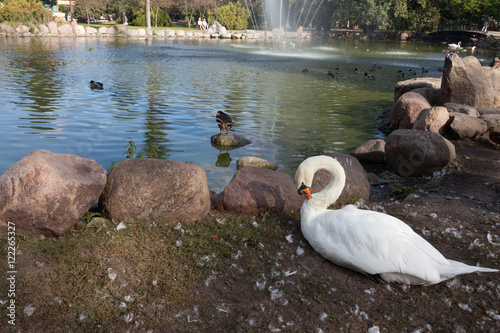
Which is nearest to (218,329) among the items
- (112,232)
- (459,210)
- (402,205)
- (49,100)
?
(112,232)

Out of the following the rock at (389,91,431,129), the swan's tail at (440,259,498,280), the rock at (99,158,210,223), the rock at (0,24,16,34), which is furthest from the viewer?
the rock at (0,24,16,34)

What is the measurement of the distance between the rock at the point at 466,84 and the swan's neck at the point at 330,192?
10.3 meters

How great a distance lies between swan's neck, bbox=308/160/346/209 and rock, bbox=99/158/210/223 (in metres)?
1.72

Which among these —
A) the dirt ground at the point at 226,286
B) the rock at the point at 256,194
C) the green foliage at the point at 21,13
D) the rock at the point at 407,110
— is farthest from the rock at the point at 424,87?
the green foliage at the point at 21,13

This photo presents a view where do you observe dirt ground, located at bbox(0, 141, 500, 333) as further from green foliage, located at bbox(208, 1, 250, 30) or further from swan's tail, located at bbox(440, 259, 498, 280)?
green foliage, located at bbox(208, 1, 250, 30)

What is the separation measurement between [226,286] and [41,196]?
2568mm

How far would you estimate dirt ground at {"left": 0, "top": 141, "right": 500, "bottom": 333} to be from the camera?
151 inches

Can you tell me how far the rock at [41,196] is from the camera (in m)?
4.76

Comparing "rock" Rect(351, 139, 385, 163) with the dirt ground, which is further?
"rock" Rect(351, 139, 385, 163)

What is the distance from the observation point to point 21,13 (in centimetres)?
4881

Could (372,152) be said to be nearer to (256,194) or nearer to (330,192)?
(256,194)

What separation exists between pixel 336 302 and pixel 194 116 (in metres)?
10.8

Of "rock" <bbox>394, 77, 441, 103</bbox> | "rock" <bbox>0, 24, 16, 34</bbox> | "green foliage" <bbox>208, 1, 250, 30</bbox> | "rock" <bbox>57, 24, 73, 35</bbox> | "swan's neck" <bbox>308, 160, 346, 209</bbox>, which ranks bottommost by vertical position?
"swan's neck" <bbox>308, 160, 346, 209</bbox>

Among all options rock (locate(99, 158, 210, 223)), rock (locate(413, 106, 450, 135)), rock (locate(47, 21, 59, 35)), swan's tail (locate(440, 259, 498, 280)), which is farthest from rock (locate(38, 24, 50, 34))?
swan's tail (locate(440, 259, 498, 280))
